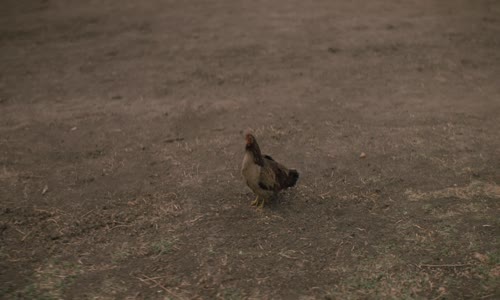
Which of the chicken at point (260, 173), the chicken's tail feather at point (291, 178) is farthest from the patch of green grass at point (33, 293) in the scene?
the chicken's tail feather at point (291, 178)

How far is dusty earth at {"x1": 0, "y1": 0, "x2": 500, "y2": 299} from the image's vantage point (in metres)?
3.91

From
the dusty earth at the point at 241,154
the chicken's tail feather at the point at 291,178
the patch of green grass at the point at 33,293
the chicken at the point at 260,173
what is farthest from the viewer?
the chicken's tail feather at the point at 291,178

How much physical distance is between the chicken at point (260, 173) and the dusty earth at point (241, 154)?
0.87ft

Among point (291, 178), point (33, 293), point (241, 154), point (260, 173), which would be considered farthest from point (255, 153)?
point (33, 293)

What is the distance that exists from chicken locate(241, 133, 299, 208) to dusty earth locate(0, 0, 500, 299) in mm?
266

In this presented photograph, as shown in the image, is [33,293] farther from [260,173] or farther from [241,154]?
[241,154]

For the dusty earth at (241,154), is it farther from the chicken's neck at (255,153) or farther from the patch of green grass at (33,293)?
the chicken's neck at (255,153)

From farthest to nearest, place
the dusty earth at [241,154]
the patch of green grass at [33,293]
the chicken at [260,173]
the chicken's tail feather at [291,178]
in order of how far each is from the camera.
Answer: the chicken's tail feather at [291,178] < the chicken at [260,173] < the dusty earth at [241,154] < the patch of green grass at [33,293]

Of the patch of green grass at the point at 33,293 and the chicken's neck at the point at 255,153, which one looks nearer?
the patch of green grass at the point at 33,293

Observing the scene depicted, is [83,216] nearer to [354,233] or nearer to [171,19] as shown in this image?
[354,233]

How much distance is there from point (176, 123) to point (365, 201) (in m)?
3.09

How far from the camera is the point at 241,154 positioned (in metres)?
5.80

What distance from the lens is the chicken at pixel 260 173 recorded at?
453cm

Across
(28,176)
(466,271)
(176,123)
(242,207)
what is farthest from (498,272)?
(28,176)
